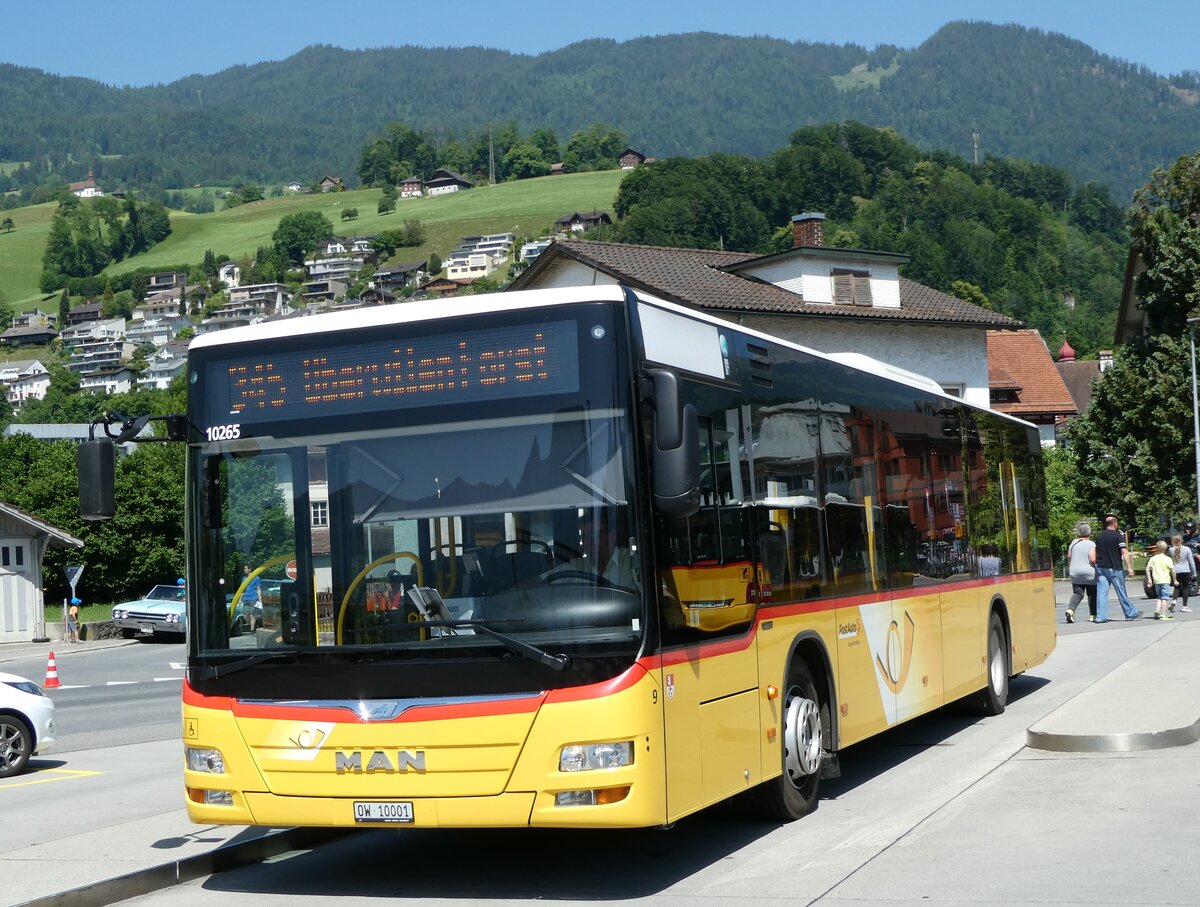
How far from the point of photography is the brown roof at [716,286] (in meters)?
48.0

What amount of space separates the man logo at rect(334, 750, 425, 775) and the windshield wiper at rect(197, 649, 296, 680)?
1.85 feet

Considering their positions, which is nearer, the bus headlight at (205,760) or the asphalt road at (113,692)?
the bus headlight at (205,760)

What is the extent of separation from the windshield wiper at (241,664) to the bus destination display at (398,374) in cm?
120

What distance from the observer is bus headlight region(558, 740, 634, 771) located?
732 cm

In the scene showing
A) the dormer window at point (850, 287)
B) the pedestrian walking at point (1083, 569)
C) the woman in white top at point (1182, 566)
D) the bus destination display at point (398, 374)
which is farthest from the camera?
the dormer window at point (850, 287)

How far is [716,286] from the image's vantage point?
50312mm

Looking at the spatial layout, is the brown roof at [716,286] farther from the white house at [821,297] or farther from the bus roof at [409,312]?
the bus roof at [409,312]

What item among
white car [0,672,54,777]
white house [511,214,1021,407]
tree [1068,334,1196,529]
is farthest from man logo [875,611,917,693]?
tree [1068,334,1196,529]

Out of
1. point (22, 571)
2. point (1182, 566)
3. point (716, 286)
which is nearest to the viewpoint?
point (1182, 566)

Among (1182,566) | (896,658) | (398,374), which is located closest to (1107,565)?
(1182,566)

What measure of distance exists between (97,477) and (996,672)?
9701mm

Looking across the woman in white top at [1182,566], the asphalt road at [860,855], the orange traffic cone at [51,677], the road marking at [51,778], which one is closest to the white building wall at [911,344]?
the woman in white top at [1182,566]

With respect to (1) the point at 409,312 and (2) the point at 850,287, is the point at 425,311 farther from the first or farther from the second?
(2) the point at 850,287

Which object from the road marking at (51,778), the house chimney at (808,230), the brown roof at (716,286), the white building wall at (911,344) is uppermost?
the house chimney at (808,230)
